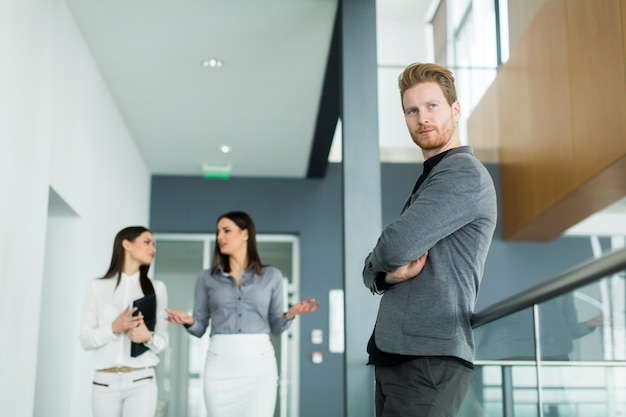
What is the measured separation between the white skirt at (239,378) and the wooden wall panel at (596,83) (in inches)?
93.8

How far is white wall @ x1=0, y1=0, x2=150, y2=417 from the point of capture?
12.6ft

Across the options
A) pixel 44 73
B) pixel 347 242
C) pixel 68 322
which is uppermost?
pixel 44 73

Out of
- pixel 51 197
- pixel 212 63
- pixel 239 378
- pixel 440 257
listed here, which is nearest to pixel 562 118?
pixel 212 63

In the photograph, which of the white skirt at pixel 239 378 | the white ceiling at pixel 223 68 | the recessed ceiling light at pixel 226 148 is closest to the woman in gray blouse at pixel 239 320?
the white skirt at pixel 239 378

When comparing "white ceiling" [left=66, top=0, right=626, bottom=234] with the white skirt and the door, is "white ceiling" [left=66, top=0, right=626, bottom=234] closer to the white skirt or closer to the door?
the door

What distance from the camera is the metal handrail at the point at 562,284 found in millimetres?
1451

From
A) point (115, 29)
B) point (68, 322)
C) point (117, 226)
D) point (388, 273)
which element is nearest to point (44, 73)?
point (115, 29)

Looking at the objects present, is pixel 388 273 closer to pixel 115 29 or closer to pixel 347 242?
pixel 347 242

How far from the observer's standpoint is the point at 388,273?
1.93 metres

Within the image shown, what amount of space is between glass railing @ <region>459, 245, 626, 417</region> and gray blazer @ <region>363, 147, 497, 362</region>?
200 mm

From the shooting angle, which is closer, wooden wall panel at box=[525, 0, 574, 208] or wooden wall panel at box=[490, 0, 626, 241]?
wooden wall panel at box=[490, 0, 626, 241]

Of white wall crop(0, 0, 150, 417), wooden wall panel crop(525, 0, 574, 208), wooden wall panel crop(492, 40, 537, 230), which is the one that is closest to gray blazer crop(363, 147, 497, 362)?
white wall crop(0, 0, 150, 417)

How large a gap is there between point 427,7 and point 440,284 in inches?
204

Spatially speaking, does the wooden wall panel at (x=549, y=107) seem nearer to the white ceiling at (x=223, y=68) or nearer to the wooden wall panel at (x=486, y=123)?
the wooden wall panel at (x=486, y=123)
